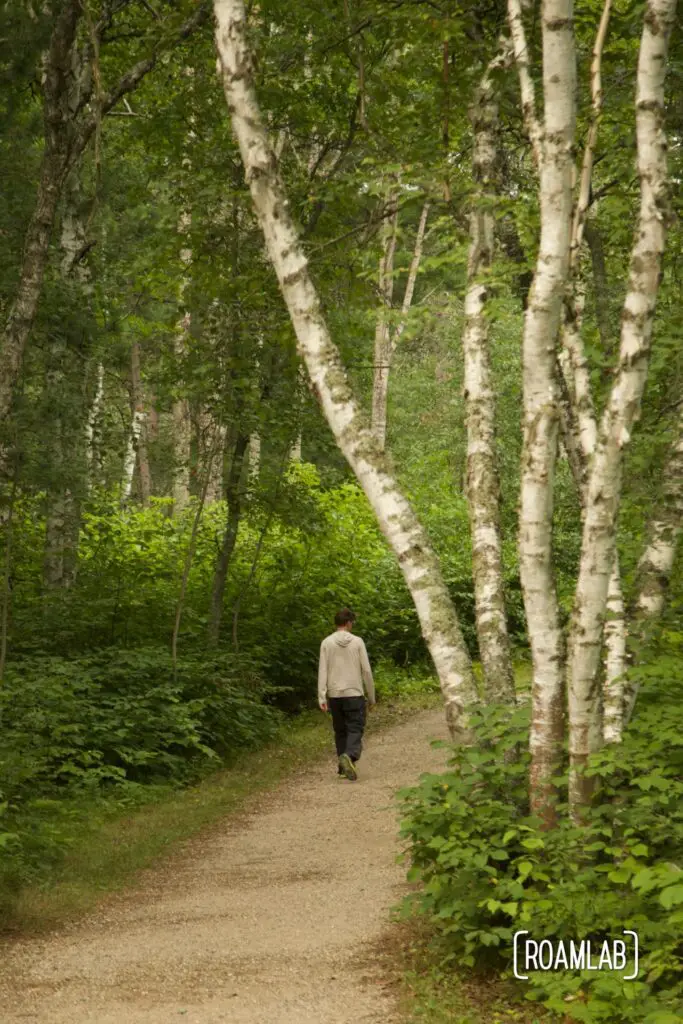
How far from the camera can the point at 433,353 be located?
4291cm

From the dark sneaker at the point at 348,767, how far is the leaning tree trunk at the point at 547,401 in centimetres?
664

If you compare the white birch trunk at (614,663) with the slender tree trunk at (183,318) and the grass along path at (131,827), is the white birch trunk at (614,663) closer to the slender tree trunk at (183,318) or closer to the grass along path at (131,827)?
the grass along path at (131,827)

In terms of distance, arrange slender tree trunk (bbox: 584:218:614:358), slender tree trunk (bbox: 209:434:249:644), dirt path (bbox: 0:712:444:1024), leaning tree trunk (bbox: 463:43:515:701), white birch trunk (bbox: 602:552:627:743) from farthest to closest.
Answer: slender tree trunk (bbox: 209:434:249:644) → slender tree trunk (bbox: 584:218:614:358) → leaning tree trunk (bbox: 463:43:515:701) → white birch trunk (bbox: 602:552:627:743) → dirt path (bbox: 0:712:444:1024)

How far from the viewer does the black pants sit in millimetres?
12969

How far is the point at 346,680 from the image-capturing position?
12.9m

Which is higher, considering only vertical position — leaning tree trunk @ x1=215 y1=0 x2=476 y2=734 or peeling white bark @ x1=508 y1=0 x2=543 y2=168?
peeling white bark @ x1=508 y1=0 x2=543 y2=168

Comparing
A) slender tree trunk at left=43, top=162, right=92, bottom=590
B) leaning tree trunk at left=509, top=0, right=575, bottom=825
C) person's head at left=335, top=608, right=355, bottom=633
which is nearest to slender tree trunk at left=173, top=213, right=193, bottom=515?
slender tree trunk at left=43, top=162, right=92, bottom=590

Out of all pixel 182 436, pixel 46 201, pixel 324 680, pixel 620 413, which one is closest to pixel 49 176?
pixel 46 201

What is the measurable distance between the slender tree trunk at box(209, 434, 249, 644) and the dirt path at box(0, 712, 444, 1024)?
5.35m

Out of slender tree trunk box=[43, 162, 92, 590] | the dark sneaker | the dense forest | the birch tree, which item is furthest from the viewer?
slender tree trunk box=[43, 162, 92, 590]

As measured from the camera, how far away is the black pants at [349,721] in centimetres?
1297

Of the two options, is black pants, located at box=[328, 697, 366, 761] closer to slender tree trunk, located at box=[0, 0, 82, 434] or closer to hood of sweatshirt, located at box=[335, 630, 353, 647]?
hood of sweatshirt, located at box=[335, 630, 353, 647]

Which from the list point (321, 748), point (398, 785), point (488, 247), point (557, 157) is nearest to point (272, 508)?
point (321, 748)

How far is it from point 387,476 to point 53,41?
9112mm
